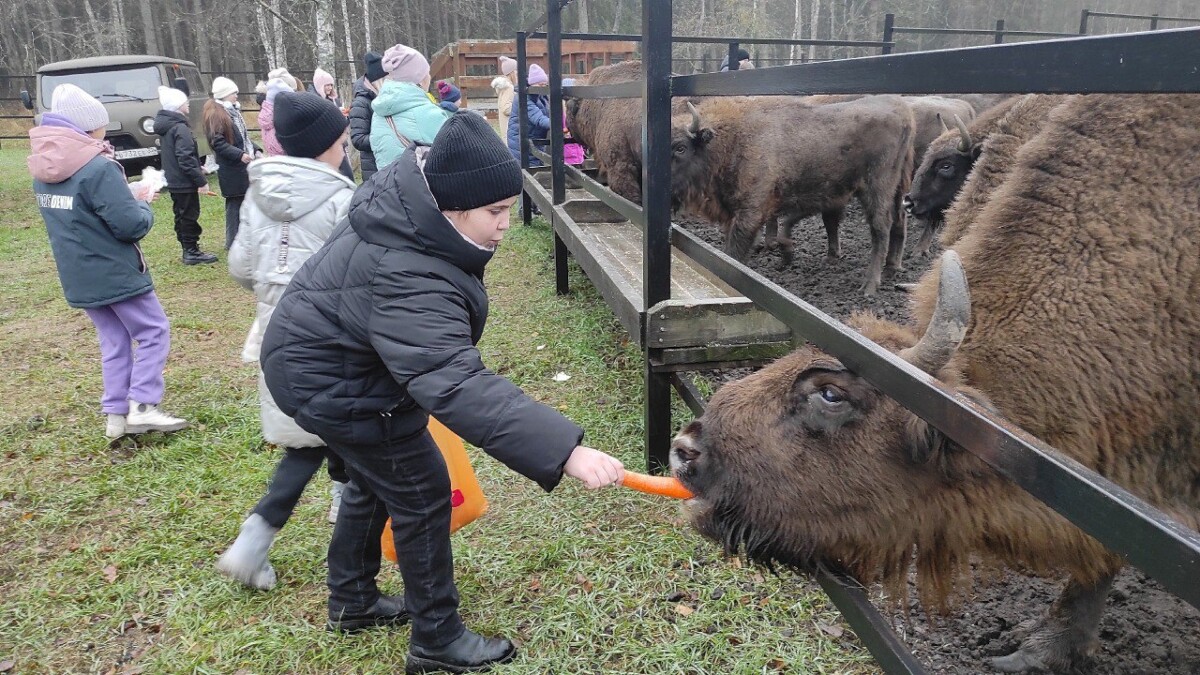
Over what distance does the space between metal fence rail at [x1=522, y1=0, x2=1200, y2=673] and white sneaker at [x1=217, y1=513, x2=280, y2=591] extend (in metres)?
2.08

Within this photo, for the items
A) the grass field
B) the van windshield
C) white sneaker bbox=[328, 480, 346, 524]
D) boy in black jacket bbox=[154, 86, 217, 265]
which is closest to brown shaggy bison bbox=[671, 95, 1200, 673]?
the grass field

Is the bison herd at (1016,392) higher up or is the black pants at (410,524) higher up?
the bison herd at (1016,392)

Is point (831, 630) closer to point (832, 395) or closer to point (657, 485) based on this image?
point (657, 485)

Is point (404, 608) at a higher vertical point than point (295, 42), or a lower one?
lower

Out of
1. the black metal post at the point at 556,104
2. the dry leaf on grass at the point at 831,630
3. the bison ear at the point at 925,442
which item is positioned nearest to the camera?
the bison ear at the point at 925,442

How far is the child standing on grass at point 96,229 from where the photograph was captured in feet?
13.1

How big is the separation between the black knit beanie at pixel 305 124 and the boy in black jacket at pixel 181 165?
234 inches

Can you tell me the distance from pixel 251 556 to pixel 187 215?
691 cm

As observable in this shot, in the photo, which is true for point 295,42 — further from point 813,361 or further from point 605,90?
point 813,361

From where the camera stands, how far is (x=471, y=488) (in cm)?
297

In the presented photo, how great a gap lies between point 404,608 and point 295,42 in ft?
123

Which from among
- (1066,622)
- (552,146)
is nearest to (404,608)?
(1066,622)

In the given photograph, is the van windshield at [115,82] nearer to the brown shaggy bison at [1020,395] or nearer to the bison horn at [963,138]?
the bison horn at [963,138]

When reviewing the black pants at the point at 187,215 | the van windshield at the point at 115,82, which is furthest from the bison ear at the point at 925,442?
the van windshield at the point at 115,82
